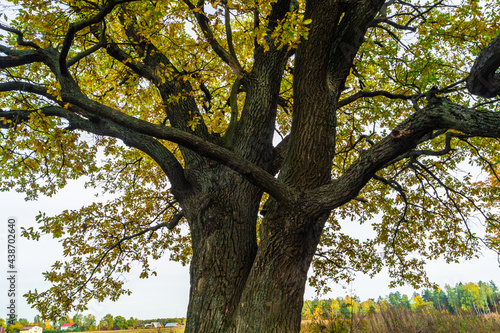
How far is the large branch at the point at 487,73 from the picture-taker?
249 centimetres

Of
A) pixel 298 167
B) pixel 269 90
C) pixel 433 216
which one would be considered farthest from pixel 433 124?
pixel 433 216

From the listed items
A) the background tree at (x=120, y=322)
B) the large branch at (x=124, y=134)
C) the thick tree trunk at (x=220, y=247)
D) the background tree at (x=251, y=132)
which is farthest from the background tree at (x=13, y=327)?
the background tree at (x=120, y=322)

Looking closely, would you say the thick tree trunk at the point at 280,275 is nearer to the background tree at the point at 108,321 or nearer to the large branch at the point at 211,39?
the large branch at the point at 211,39

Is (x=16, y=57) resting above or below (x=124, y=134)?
above

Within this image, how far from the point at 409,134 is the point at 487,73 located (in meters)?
0.83

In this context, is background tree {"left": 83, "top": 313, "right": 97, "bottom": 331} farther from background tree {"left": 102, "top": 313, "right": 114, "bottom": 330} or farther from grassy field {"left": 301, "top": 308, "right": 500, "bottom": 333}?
grassy field {"left": 301, "top": 308, "right": 500, "bottom": 333}

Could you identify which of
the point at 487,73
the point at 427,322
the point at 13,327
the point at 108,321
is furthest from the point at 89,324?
the point at 487,73

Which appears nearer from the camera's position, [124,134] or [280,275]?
[280,275]

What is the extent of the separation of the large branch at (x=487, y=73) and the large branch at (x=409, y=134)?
0.27 m

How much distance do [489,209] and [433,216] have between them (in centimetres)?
165

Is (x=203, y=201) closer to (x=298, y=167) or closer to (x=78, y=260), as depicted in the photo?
(x=298, y=167)

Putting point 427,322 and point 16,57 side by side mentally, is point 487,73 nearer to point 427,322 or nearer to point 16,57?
point 16,57

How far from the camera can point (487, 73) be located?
Answer: 2594mm

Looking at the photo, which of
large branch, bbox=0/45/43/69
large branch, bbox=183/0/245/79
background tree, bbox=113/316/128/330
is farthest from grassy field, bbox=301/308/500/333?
background tree, bbox=113/316/128/330
